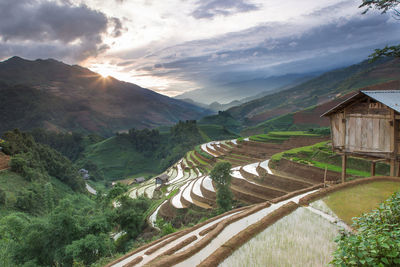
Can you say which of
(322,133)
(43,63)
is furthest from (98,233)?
(43,63)

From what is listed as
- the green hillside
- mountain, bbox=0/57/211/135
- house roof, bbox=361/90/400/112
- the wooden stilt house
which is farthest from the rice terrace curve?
mountain, bbox=0/57/211/135

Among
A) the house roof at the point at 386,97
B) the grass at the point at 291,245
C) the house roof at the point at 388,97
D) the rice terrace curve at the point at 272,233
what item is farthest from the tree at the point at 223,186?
the house roof at the point at 388,97

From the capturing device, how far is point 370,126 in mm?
8742

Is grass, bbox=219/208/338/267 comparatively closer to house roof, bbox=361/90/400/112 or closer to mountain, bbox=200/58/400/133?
house roof, bbox=361/90/400/112

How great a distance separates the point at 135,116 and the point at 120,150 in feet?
308

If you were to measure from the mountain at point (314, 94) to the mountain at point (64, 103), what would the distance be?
205ft

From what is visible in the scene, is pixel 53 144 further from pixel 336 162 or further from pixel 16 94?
pixel 336 162

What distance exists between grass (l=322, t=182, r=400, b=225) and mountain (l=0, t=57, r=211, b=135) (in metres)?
112

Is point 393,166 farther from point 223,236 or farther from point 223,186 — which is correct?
point 223,186

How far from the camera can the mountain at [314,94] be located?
246 ft

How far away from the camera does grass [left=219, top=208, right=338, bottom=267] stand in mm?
4707

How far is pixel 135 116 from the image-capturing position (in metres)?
160

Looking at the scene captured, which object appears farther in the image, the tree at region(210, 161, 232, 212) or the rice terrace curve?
the tree at region(210, 161, 232, 212)

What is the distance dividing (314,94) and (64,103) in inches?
5259
